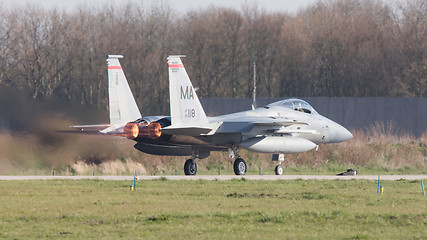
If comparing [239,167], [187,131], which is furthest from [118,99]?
[239,167]

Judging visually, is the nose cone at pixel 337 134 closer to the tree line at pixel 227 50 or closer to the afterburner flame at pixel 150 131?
the afterburner flame at pixel 150 131

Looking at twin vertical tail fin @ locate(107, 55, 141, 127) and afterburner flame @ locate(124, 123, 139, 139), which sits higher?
twin vertical tail fin @ locate(107, 55, 141, 127)

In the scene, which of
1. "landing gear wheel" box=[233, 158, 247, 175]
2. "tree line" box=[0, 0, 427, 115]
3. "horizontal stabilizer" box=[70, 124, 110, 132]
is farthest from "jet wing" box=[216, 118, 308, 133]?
"tree line" box=[0, 0, 427, 115]

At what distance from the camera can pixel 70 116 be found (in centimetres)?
3325

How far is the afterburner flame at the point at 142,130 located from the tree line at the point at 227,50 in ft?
118

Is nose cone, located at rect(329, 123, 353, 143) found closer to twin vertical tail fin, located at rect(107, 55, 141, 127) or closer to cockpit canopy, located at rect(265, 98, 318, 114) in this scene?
cockpit canopy, located at rect(265, 98, 318, 114)

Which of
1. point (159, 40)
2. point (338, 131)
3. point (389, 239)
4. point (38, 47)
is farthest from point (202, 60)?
point (389, 239)

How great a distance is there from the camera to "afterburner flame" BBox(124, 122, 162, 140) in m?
30.2

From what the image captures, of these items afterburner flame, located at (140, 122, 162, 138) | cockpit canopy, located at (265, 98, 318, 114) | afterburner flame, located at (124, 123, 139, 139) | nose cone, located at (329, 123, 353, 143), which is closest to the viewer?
afterburner flame, located at (124, 123, 139, 139)

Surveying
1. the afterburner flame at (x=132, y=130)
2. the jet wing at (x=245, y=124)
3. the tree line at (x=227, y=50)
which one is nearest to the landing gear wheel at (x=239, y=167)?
the jet wing at (x=245, y=124)

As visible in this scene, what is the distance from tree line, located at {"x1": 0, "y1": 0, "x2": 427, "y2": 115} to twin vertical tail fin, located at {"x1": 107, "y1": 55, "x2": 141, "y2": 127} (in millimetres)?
33910

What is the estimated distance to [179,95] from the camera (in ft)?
98.6

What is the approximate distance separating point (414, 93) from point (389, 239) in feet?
189

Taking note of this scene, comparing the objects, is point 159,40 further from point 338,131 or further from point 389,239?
point 389,239
